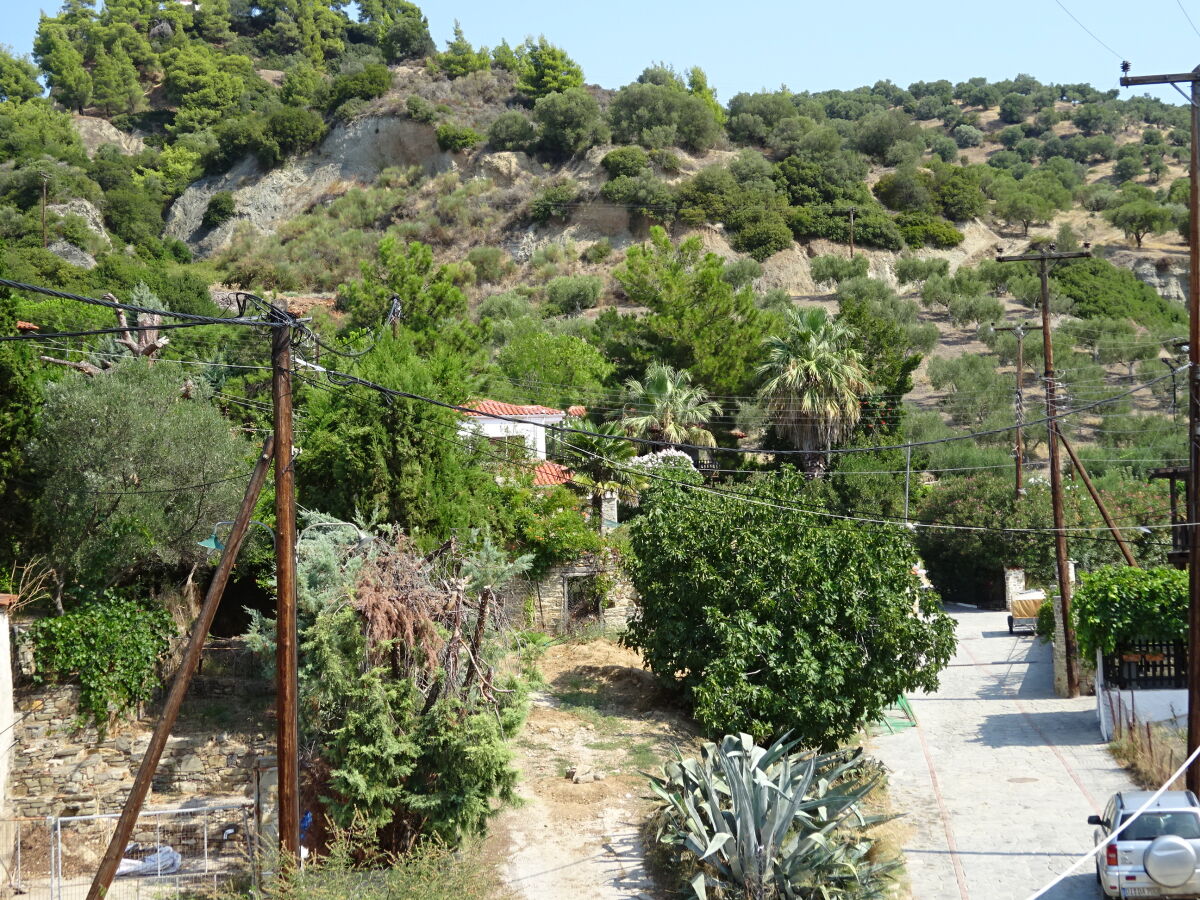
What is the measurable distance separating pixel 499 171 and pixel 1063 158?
64328mm

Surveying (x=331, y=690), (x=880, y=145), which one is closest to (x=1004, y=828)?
(x=331, y=690)

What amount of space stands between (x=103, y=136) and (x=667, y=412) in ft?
309

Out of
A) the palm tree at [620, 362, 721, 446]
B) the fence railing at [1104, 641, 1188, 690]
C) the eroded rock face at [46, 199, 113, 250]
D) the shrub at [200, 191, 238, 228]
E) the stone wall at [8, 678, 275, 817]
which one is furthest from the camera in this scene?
the shrub at [200, 191, 238, 228]

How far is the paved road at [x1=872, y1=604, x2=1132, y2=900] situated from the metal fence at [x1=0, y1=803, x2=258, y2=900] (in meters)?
8.71

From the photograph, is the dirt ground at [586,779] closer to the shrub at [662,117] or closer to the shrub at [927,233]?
the shrub at [927,233]

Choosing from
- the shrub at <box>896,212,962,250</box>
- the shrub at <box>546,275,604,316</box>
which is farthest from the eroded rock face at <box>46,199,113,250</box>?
the shrub at <box>896,212,962,250</box>

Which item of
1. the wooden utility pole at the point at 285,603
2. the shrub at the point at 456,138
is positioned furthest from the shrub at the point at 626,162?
the wooden utility pole at the point at 285,603

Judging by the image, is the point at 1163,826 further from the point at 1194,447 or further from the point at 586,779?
the point at 586,779

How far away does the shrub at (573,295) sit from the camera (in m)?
69.1

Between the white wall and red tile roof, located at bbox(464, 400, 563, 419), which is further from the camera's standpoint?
red tile roof, located at bbox(464, 400, 563, 419)

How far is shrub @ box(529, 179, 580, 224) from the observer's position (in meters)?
81.9

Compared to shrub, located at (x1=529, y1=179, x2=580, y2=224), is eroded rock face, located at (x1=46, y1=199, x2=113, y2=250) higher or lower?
lower

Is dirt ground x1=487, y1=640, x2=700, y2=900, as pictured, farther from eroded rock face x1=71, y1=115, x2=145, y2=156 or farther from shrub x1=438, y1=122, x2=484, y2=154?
eroded rock face x1=71, y1=115, x2=145, y2=156

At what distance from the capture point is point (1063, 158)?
120m
